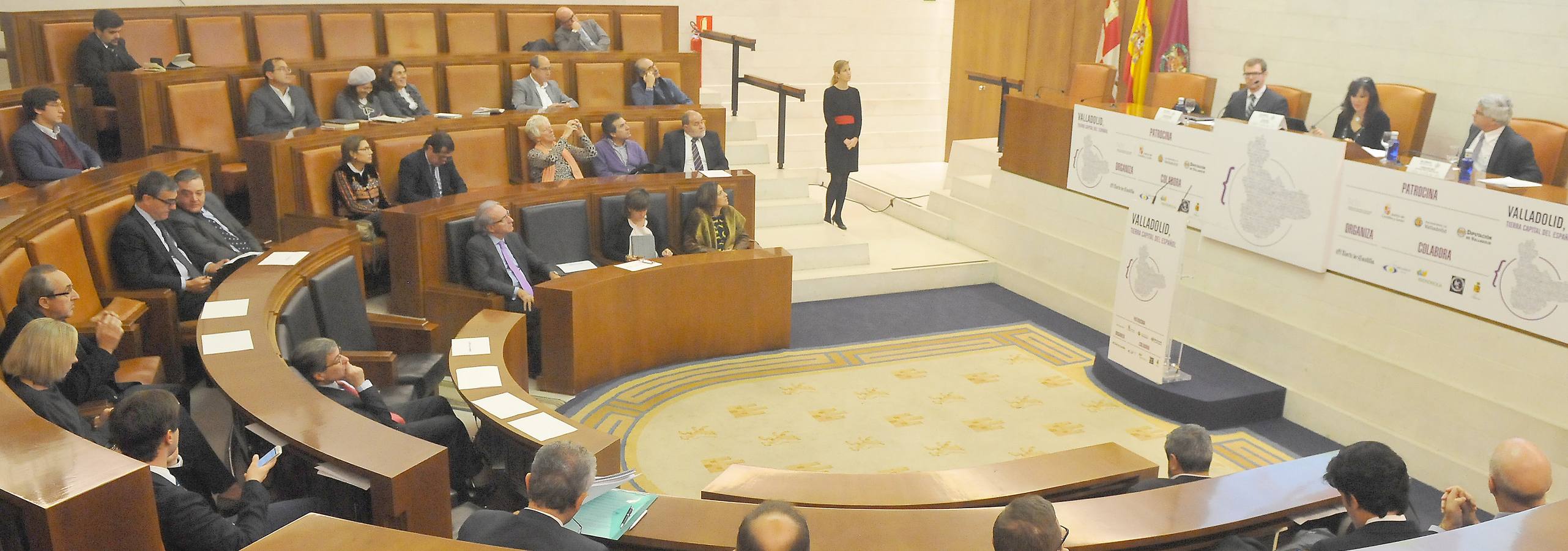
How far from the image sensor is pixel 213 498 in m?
3.43

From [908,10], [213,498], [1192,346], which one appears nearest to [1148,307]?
[1192,346]

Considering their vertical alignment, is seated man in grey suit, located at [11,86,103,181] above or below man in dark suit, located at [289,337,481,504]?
above

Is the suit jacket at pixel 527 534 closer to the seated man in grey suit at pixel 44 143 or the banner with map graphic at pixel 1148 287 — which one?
the banner with map graphic at pixel 1148 287

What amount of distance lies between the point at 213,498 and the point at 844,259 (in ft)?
16.4

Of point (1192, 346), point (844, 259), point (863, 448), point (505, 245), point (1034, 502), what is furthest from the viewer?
point (844, 259)

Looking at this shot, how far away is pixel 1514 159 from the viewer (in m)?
5.72

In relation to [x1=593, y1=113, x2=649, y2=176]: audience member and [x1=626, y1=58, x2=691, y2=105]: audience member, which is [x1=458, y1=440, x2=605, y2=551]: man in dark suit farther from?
[x1=626, y1=58, x2=691, y2=105]: audience member

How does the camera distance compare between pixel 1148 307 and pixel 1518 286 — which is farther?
pixel 1148 307

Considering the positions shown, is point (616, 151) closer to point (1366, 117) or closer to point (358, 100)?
point (358, 100)

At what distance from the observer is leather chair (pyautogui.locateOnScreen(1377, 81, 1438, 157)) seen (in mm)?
6922

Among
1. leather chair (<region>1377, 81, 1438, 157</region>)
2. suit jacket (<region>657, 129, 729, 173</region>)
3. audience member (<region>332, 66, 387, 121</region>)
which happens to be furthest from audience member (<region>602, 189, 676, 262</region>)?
leather chair (<region>1377, 81, 1438, 157</region>)

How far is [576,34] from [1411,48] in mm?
6020

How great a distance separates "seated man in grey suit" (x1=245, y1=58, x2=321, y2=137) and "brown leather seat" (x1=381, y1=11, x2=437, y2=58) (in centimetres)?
146

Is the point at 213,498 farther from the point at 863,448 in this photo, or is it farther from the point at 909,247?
the point at 909,247
